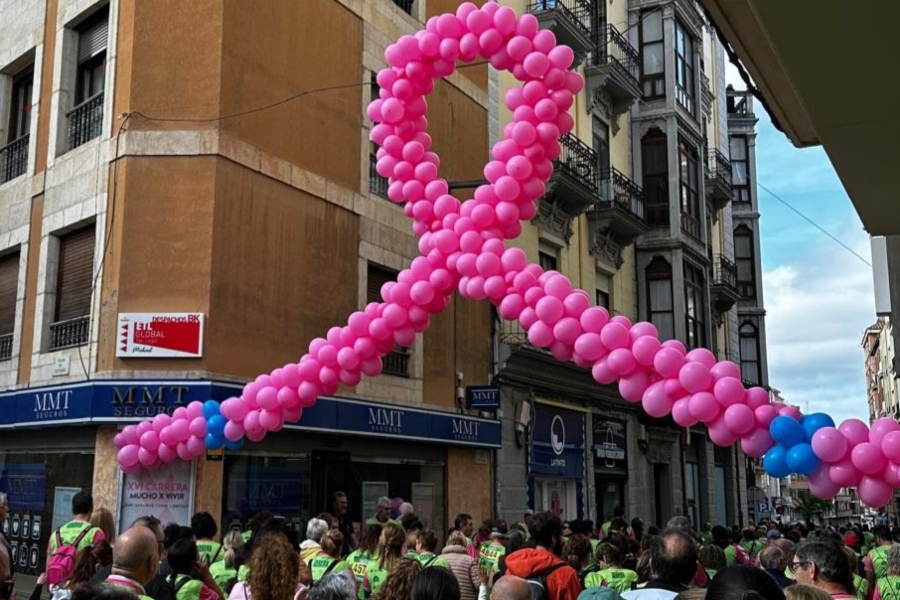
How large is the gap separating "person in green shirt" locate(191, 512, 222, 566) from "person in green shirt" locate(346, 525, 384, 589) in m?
1.08

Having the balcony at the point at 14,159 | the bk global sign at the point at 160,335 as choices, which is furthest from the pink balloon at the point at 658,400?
the balcony at the point at 14,159

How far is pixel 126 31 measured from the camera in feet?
41.6

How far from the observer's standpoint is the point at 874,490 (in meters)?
7.21

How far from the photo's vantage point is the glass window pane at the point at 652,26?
80.6 feet

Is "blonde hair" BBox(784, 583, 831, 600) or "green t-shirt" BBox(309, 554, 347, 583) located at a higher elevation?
"blonde hair" BBox(784, 583, 831, 600)

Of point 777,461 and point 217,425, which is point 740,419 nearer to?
point 777,461

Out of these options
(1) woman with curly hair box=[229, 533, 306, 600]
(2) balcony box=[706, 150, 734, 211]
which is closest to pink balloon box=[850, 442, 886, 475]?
(1) woman with curly hair box=[229, 533, 306, 600]

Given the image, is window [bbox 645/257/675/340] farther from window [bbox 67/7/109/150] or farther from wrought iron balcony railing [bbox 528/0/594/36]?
window [bbox 67/7/109/150]

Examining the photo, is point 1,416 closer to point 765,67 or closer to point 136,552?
point 136,552

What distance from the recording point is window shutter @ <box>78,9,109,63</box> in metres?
13.4

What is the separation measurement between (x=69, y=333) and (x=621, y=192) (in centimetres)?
1381

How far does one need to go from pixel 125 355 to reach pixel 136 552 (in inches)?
299

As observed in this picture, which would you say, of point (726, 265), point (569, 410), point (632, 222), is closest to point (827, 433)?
point (569, 410)

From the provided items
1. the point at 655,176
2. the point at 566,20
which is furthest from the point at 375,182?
the point at 655,176
